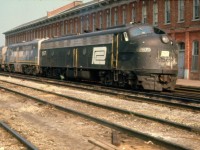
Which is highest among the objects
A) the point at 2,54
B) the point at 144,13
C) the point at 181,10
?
the point at 144,13

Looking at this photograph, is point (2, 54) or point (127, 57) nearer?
point (127, 57)

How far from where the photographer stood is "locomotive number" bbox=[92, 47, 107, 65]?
18.8 meters

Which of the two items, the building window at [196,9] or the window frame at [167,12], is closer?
the building window at [196,9]

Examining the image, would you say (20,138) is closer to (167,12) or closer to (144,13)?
(167,12)

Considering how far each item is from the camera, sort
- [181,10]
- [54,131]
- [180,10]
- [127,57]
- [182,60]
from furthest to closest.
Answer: [180,10] < [181,10] < [182,60] < [127,57] < [54,131]

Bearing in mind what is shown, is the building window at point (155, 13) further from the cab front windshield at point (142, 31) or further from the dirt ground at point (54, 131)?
the dirt ground at point (54, 131)

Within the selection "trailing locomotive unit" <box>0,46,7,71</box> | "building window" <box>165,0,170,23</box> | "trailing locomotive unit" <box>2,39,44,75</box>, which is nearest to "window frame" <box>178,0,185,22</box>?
"building window" <box>165,0,170,23</box>

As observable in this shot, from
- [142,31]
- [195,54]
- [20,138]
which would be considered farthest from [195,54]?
[20,138]

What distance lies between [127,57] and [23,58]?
1862cm

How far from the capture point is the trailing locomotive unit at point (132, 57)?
16.3 metres

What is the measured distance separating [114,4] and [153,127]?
35.1 m

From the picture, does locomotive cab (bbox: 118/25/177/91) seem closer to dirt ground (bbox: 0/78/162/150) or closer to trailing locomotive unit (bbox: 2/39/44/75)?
dirt ground (bbox: 0/78/162/150)

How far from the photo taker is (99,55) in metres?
19.2

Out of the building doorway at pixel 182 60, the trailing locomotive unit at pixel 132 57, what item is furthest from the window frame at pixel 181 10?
the trailing locomotive unit at pixel 132 57
